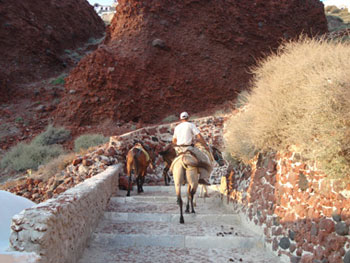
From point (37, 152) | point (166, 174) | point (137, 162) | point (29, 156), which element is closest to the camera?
point (137, 162)

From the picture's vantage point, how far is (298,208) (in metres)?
4.71

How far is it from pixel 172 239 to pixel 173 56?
18225 mm

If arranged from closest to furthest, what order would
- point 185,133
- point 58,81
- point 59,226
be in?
point 59,226 → point 185,133 → point 58,81

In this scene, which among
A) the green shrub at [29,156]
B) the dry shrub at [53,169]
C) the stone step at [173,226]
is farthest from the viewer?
the green shrub at [29,156]

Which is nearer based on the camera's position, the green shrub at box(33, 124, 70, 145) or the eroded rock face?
the green shrub at box(33, 124, 70, 145)

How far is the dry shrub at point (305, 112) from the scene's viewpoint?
13.9 feet

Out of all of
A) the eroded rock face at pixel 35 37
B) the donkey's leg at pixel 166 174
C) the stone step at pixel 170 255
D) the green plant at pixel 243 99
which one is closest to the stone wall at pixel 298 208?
the stone step at pixel 170 255

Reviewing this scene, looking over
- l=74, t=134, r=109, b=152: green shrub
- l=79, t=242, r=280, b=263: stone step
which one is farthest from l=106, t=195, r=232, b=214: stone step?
l=74, t=134, r=109, b=152: green shrub

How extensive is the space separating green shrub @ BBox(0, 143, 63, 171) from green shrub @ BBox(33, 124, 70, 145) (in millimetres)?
815

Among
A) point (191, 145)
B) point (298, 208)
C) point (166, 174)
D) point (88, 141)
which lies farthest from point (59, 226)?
point (88, 141)

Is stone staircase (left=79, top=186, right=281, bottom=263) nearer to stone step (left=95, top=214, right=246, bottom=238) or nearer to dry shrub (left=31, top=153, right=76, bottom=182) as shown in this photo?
stone step (left=95, top=214, right=246, bottom=238)

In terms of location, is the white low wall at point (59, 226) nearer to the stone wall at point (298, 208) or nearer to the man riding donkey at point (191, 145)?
the man riding donkey at point (191, 145)

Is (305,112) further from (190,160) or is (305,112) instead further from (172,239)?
(172,239)

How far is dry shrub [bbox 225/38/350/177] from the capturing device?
4.23 meters
